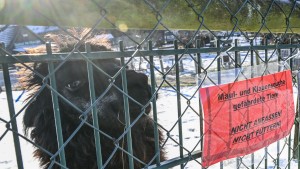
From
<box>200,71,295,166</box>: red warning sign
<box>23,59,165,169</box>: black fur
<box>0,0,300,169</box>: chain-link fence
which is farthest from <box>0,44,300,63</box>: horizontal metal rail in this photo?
<box>23,59,165,169</box>: black fur

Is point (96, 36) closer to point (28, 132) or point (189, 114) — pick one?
point (28, 132)

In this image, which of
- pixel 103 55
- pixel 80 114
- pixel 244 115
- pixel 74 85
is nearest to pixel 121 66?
pixel 103 55

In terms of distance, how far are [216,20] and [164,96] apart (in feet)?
28.1

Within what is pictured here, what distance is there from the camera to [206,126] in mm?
1767

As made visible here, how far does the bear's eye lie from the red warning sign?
120 cm

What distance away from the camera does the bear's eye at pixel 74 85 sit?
2.51 m

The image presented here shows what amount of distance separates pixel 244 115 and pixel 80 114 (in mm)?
1366

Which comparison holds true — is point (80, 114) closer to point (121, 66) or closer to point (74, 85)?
point (74, 85)

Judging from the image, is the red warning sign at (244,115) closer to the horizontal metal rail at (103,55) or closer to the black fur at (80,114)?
the horizontal metal rail at (103,55)

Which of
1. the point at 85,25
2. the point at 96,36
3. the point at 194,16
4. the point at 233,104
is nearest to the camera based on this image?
the point at 85,25

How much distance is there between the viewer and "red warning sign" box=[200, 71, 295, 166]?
5.85ft

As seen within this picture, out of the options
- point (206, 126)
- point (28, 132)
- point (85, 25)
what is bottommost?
point (28, 132)

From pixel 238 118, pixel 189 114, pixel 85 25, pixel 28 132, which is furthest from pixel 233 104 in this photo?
pixel 189 114

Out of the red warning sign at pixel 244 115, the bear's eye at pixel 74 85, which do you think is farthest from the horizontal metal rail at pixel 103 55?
the bear's eye at pixel 74 85
